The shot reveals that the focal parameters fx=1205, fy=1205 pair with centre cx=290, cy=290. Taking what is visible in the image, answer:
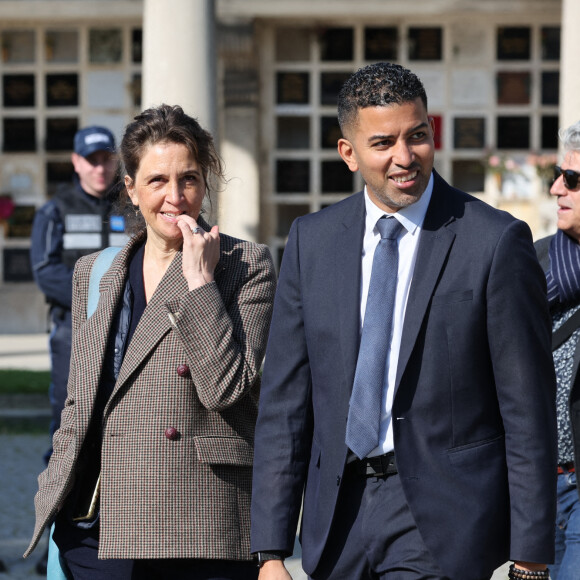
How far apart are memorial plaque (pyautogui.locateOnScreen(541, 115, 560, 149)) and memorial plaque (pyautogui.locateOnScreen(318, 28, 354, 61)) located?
7.70ft

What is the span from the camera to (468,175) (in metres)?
13.8

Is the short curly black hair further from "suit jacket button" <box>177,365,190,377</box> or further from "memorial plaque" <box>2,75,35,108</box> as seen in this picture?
"memorial plaque" <box>2,75,35,108</box>

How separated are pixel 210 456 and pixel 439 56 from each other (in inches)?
448

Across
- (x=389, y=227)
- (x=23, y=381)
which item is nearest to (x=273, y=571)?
(x=389, y=227)

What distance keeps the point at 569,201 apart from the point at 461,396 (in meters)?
1.34

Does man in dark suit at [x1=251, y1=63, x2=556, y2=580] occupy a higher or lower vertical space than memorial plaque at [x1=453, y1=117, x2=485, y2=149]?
lower

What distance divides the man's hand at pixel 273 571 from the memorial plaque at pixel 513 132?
1163cm

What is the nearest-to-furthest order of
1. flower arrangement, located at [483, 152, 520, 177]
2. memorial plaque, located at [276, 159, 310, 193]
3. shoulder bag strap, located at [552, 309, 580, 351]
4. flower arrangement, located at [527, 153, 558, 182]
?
shoulder bag strap, located at [552, 309, 580, 351] < flower arrangement, located at [527, 153, 558, 182] < flower arrangement, located at [483, 152, 520, 177] < memorial plaque, located at [276, 159, 310, 193]

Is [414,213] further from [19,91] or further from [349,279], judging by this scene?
[19,91]

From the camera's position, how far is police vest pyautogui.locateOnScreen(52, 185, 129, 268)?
577 cm

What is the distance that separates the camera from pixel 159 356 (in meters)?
3.00

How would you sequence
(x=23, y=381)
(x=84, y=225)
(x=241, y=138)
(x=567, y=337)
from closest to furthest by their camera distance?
1. (x=567, y=337)
2. (x=84, y=225)
3. (x=23, y=381)
4. (x=241, y=138)

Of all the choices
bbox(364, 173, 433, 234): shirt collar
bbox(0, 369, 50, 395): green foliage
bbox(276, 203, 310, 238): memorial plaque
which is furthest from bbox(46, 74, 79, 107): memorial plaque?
bbox(364, 173, 433, 234): shirt collar

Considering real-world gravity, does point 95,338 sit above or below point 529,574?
above
